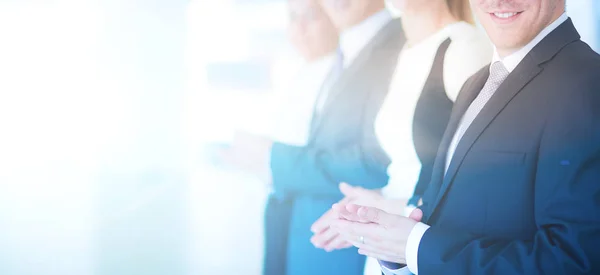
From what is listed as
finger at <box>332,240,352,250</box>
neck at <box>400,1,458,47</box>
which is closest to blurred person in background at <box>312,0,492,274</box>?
neck at <box>400,1,458,47</box>

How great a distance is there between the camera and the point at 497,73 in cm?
179

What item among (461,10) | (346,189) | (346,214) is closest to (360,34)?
(461,10)

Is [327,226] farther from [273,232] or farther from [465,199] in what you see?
[465,199]

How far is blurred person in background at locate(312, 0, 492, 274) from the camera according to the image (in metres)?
1.89

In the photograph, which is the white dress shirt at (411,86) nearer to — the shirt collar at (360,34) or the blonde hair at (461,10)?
the blonde hair at (461,10)

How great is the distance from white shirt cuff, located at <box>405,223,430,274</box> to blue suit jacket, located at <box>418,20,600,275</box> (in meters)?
0.02

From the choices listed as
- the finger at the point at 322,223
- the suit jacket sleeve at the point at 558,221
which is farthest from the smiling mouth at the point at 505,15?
the finger at the point at 322,223

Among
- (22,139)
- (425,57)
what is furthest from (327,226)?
(22,139)

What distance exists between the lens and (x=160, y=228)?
A: 2361 millimetres

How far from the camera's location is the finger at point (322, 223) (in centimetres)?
211

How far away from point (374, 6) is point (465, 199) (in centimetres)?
82

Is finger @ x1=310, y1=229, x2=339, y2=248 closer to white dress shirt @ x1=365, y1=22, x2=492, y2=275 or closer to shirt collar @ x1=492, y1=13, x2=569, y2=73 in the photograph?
white dress shirt @ x1=365, y1=22, x2=492, y2=275

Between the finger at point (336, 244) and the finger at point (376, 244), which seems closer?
the finger at point (376, 244)

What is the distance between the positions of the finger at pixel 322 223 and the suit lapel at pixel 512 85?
0.48m
